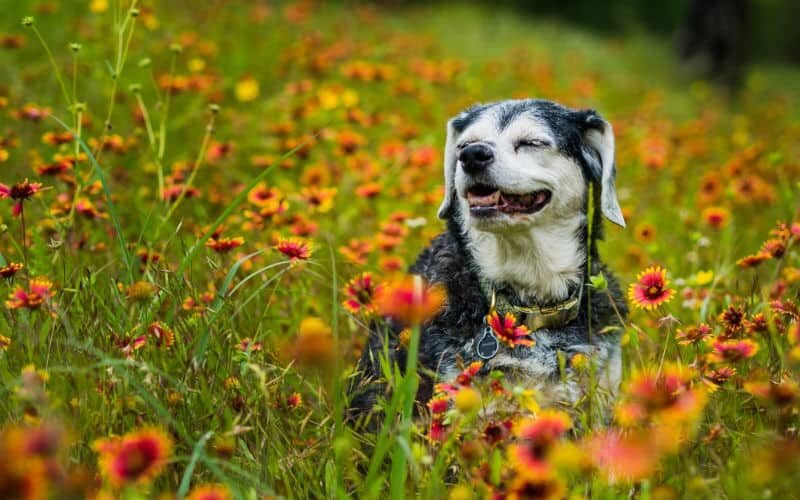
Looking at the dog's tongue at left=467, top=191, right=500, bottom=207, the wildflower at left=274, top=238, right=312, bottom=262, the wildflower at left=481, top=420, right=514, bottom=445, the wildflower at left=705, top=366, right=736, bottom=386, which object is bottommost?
the wildflower at left=705, top=366, right=736, bottom=386

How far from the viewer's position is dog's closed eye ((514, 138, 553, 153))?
3.00 m

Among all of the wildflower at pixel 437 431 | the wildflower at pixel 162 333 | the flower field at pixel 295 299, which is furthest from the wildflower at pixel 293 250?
the wildflower at pixel 437 431

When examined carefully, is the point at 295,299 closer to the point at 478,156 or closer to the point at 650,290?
the point at 478,156

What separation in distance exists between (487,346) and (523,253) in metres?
0.51

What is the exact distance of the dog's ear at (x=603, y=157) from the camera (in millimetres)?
3029

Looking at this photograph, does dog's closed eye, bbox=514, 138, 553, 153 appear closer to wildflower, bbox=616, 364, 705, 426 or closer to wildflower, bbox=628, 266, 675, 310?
wildflower, bbox=628, 266, 675, 310

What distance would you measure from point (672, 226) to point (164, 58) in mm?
4479

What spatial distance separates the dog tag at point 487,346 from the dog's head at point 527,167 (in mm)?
420

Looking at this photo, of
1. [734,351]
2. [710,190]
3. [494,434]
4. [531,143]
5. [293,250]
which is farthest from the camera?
[710,190]

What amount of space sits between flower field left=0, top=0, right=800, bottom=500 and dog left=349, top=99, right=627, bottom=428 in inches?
A: 6.9

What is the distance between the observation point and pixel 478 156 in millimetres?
2844

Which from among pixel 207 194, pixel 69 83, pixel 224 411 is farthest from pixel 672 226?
pixel 69 83

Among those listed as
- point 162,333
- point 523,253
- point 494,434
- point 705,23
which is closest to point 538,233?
point 523,253

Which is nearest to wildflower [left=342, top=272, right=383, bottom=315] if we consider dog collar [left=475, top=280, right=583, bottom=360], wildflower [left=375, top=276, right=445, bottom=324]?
wildflower [left=375, top=276, right=445, bottom=324]
